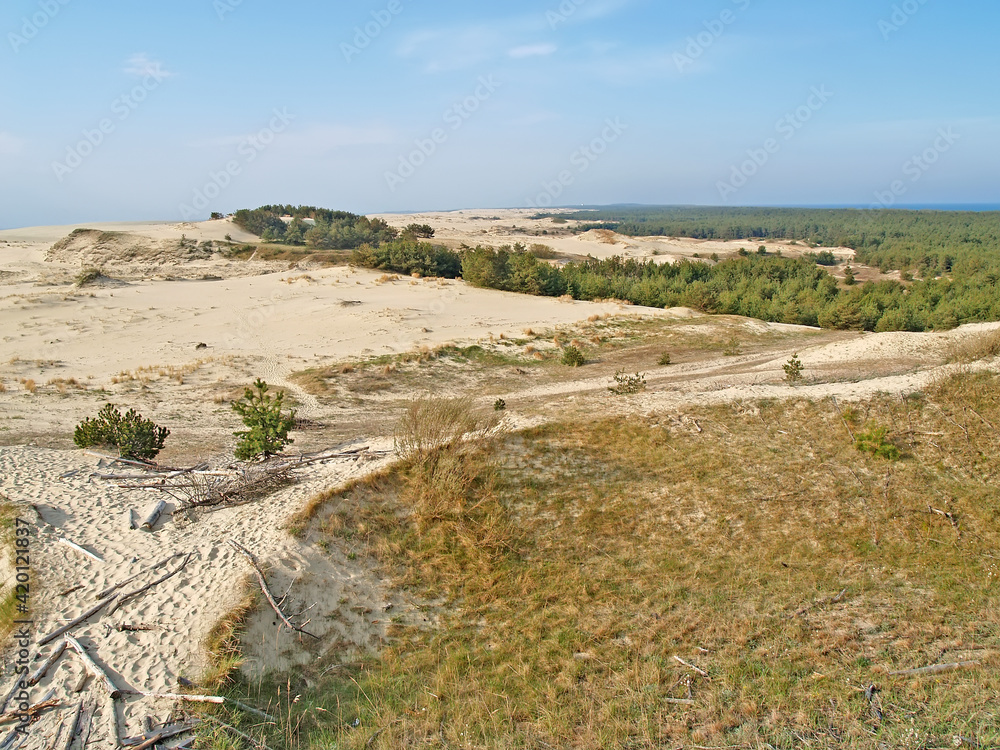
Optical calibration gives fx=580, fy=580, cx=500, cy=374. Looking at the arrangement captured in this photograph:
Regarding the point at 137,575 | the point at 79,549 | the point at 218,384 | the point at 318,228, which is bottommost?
the point at 137,575

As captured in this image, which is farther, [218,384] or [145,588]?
[218,384]

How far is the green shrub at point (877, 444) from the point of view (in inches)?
404

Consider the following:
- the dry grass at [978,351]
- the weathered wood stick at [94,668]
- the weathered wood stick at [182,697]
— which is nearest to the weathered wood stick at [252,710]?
the weathered wood stick at [182,697]

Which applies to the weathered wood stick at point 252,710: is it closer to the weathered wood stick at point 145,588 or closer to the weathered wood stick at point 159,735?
the weathered wood stick at point 159,735

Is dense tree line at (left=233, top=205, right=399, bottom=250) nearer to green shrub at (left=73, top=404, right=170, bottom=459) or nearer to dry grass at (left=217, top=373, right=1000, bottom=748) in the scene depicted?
green shrub at (left=73, top=404, right=170, bottom=459)

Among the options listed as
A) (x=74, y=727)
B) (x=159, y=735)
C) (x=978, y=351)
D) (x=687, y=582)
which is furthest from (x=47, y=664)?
(x=978, y=351)

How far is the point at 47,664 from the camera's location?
5.12 metres

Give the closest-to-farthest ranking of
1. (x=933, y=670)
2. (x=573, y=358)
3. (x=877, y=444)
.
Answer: (x=933, y=670), (x=877, y=444), (x=573, y=358)

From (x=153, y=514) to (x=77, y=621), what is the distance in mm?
2055

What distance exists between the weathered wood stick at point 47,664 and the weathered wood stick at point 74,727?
542mm

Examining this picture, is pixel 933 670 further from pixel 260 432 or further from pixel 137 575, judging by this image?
pixel 260 432

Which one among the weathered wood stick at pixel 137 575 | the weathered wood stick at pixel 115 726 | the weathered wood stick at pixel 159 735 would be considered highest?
the weathered wood stick at pixel 137 575

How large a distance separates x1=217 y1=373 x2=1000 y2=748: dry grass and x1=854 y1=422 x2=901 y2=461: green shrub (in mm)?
177

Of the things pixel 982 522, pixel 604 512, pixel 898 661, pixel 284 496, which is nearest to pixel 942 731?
pixel 898 661
